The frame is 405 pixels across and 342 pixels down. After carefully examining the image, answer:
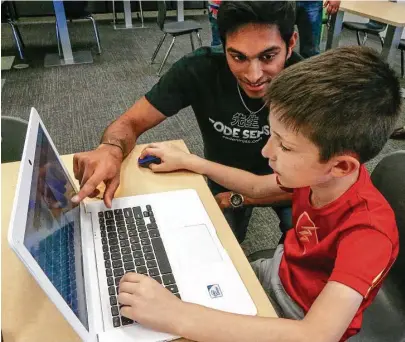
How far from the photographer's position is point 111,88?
3.38 m

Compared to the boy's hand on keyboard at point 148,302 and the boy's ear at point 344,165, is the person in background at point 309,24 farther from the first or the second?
the boy's hand on keyboard at point 148,302

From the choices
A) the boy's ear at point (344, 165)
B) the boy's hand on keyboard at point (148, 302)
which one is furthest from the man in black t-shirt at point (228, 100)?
the boy's ear at point (344, 165)

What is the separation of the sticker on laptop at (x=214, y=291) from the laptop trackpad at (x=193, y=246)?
56mm

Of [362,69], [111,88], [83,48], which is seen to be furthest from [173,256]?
[83,48]

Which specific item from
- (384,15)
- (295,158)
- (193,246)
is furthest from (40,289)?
(384,15)

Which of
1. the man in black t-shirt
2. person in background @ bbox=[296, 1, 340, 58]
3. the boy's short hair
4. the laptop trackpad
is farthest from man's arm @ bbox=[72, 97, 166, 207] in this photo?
person in background @ bbox=[296, 1, 340, 58]

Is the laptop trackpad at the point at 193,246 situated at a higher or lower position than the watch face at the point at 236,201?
higher

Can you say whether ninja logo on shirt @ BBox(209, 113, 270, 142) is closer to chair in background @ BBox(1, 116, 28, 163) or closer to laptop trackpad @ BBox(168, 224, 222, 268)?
laptop trackpad @ BBox(168, 224, 222, 268)

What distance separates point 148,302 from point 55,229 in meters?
0.19

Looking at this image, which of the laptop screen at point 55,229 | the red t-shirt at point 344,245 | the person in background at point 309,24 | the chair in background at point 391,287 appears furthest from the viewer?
the person in background at point 309,24

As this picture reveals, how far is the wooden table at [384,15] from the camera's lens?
273 centimetres

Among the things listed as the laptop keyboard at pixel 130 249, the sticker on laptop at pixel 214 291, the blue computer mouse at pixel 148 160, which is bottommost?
the blue computer mouse at pixel 148 160

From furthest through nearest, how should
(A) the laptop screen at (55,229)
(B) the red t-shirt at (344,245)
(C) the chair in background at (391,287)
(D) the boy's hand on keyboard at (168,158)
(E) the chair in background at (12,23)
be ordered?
(E) the chair in background at (12,23)
(D) the boy's hand on keyboard at (168,158)
(C) the chair in background at (391,287)
(B) the red t-shirt at (344,245)
(A) the laptop screen at (55,229)

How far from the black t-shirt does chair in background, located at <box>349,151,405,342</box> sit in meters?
0.41
